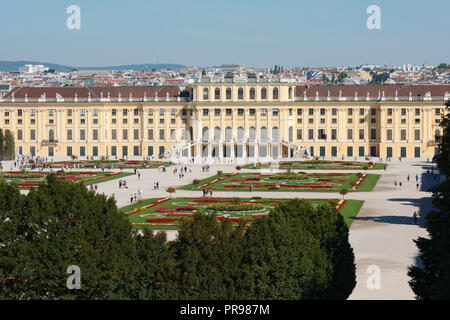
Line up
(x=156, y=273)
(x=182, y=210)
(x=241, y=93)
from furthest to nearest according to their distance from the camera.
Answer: (x=241, y=93)
(x=182, y=210)
(x=156, y=273)

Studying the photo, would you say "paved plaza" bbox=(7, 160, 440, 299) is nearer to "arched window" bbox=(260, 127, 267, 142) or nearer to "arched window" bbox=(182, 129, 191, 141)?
"arched window" bbox=(260, 127, 267, 142)

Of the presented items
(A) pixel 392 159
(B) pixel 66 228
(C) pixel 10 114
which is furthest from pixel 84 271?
(C) pixel 10 114

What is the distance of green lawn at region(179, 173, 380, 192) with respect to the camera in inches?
2734

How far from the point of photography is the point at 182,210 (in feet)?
180

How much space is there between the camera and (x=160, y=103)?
382 ft

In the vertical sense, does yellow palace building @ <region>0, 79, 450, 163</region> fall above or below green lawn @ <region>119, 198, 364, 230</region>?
above

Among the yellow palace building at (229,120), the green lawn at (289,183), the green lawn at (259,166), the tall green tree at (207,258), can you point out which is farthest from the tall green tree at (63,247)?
the yellow palace building at (229,120)

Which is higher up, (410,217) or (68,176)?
(68,176)

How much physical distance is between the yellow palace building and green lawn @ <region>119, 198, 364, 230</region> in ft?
154

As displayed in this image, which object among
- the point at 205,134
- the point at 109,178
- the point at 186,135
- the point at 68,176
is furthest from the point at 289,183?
the point at 186,135

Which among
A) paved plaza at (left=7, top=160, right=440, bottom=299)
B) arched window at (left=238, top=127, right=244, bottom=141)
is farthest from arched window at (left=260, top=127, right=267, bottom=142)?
paved plaza at (left=7, top=160, right=440, bottom=299)

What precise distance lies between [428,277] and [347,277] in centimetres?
298

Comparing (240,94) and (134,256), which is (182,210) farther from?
(240,94)

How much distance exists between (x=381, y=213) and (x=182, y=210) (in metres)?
12.3
